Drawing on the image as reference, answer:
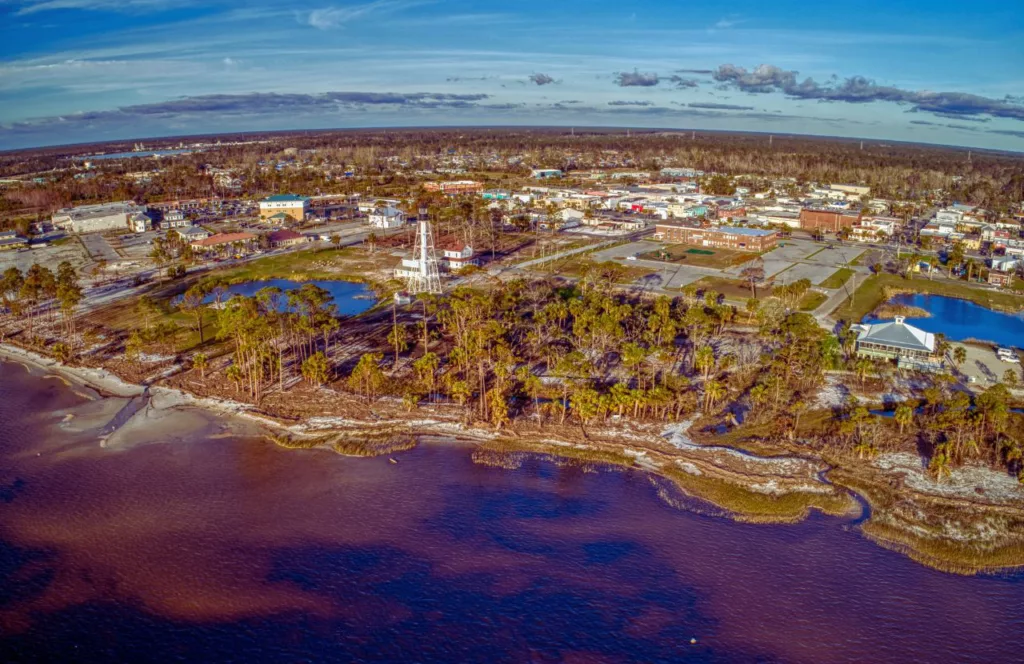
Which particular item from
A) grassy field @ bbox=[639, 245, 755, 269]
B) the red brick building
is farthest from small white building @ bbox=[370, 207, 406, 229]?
the red brick building

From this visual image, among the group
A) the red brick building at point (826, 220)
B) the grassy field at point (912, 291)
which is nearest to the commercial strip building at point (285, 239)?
the grassy field at point (912, 291)

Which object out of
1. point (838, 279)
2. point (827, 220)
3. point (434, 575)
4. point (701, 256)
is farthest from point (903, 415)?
point (827, 220)

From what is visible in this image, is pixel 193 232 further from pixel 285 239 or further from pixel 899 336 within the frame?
pixel 899 336

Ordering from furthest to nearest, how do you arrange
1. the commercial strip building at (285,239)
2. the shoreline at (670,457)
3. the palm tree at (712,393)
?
the commercial strip building at (285,239) < the palm tree at (712,393) < the shoreline at (670,457)

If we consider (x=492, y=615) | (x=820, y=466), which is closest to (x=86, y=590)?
(x=492, y=615)

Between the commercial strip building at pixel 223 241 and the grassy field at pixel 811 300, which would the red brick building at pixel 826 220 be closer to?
the grassy field at pixel 811 300

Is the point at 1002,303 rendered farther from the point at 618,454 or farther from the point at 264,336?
the point at 264,336
